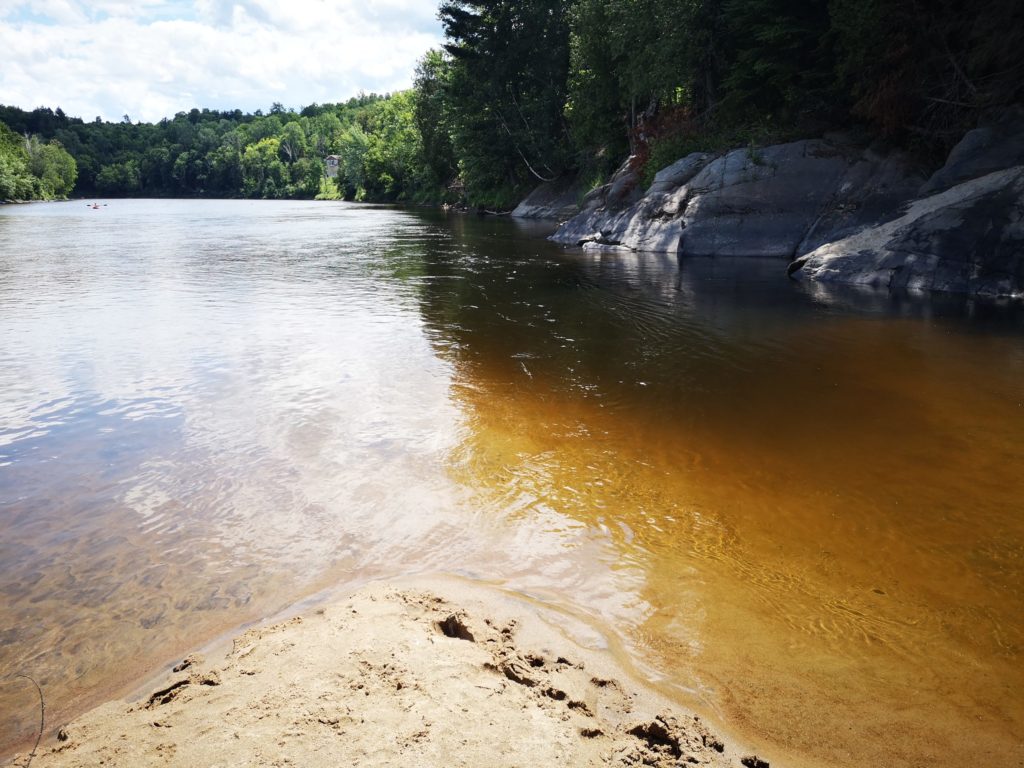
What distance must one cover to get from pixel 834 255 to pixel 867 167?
4.86 m

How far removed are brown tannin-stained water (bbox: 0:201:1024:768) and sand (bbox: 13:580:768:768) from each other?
35 cm

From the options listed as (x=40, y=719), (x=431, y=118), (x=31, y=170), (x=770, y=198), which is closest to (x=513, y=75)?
(x=431, y=118)

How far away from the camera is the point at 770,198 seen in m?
21.1

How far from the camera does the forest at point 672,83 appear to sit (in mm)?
18000

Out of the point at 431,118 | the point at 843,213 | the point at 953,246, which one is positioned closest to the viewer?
the point at 953,246

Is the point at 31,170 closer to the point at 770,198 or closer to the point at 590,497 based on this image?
the point at 770,198

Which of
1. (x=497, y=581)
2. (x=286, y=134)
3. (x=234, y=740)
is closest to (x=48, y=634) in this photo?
(x=234, y=740)

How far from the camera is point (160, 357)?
9.95m

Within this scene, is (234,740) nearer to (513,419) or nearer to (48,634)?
(48,634)

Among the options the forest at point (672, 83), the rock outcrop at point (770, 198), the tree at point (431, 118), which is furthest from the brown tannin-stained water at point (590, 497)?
the tree at point (431, 118)

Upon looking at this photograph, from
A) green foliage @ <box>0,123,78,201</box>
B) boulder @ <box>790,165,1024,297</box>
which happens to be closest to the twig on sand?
boulder @ <box>790,165,1024,297</box>

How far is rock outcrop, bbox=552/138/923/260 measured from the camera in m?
19.3

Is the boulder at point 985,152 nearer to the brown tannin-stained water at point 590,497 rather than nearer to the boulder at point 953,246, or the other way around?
the boulder at point 953,246

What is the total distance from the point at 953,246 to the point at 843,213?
16.2ft
